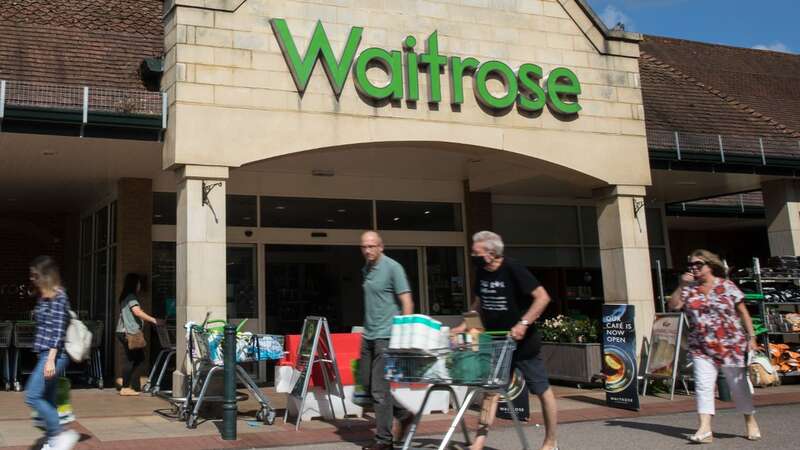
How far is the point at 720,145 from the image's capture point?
45.0 ft

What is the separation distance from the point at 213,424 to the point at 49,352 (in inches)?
111

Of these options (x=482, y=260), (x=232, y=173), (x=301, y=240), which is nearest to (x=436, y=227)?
(x=301, y=240)

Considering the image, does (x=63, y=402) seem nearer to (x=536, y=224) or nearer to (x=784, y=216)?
(x=536, y=224)

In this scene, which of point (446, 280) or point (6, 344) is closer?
point (6, 344)

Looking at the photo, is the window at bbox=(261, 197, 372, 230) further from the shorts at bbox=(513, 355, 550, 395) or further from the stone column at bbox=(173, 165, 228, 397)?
the shorts at bbox=(513, 355, 550, 395)

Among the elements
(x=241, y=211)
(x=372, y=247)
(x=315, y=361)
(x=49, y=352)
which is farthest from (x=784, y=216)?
(x=49, y=352)

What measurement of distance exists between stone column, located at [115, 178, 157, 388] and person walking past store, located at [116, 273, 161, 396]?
1.36 metres

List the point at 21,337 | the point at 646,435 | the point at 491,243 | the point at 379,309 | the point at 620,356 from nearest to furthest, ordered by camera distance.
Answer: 1. the point at 491,243
2. the point at 379,309
3. the point at 646,435
4. the point at 620,356
5. the point at 21,337

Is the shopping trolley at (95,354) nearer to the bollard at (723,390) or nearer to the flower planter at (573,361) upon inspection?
the flower planter at (573,361)

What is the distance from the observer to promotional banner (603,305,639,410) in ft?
31.1

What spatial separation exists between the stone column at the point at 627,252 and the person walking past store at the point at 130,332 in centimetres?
707

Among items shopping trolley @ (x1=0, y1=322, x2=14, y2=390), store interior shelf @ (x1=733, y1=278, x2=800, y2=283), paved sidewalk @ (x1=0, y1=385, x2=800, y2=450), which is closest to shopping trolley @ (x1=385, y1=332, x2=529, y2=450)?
paved sidewalk @ (x1=0, y1=385, x2=800, y2=450)

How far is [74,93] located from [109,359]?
6.23 m

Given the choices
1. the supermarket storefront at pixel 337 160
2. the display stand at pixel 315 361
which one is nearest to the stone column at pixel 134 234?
the supermarket storefront at pixel 337 160
